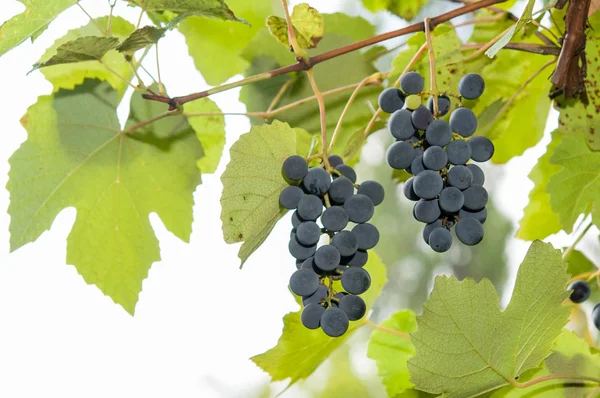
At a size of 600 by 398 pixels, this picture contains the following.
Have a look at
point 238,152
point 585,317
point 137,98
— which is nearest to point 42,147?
point 137,98

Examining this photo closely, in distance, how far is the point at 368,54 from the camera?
892 millimetres

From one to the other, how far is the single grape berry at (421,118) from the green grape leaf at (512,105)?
337 mm

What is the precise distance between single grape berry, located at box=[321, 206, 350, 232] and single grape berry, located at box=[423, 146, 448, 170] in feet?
0.26

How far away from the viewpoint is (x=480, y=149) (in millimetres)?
536

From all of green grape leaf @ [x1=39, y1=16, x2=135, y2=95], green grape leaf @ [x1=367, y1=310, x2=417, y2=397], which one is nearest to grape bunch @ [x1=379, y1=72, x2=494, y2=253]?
green grape leaf @ [x1=367, y1=310, x2=417, y2=397]

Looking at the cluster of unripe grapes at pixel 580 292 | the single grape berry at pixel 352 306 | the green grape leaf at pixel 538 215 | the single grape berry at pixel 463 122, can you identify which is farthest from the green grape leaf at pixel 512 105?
the single grape berry at pixel 352 306

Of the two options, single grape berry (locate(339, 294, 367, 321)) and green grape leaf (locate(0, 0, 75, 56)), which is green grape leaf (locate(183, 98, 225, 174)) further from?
single grape berry (locate(339, 294, 367, 321))

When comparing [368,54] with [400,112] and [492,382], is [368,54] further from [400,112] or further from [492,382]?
[492,382]

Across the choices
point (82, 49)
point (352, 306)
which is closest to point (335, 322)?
point (352, 306)

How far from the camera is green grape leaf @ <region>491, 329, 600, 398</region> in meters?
0.62

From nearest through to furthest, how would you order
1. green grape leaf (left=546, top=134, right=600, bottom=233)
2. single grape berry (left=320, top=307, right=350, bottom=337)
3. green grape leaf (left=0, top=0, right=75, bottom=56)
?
single grape berry (left=320, top=307, right=350, bottom=337)
green grape leaf (left=0, top=0, right=75, bottom=56)
green grape leaf (left=546, top=134, right=600, bottom=233)

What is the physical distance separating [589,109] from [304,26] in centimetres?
34

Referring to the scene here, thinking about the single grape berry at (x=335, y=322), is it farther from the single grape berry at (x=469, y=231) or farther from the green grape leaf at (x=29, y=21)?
the green grape leaf at (x=29, y=21)

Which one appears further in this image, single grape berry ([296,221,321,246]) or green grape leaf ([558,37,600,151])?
green grape leaf ([558,37,600,151])
